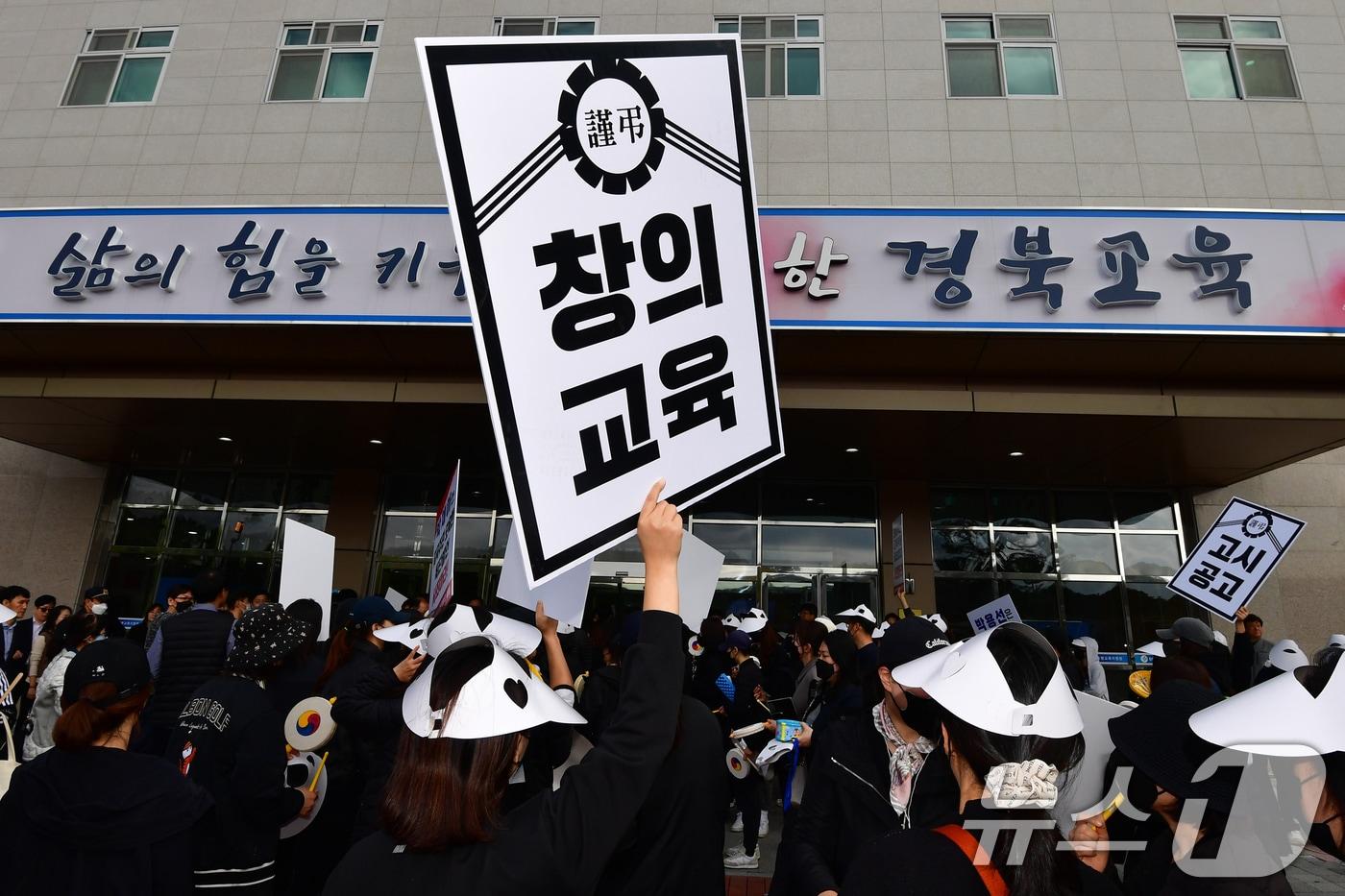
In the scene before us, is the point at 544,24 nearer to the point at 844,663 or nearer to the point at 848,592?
the point at 848,592

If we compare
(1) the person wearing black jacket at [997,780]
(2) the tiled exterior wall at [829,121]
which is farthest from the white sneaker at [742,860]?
(2) the tiled exterior wall at [829,121]

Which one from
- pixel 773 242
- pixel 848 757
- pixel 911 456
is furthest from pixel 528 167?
pixel 911 456

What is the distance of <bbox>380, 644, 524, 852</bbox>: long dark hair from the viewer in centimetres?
145

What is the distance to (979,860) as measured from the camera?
1311 millimetres

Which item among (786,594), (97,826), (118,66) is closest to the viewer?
(97,826)

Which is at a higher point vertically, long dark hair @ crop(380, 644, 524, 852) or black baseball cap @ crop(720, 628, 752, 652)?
black baseball cap @ crop(720, 628, 752, 652)

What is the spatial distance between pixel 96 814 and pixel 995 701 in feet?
7.98

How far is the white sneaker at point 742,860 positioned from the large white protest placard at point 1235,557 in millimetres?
4105

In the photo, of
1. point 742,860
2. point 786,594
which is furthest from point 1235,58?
point 742,860

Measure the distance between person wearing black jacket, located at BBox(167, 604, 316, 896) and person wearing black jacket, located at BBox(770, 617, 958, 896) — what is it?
192 centimetres

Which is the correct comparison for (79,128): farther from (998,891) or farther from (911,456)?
(998,891)

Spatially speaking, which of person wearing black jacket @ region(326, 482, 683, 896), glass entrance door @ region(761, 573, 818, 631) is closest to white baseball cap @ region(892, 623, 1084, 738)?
person wearing black jacket @ region(326, 482, 683, 896)

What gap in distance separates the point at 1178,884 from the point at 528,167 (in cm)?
214

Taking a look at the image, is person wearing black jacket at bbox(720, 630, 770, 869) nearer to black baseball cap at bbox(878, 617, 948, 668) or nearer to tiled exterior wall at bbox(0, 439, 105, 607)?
black baseball cap at bbox(878, 617, 948, 668)
